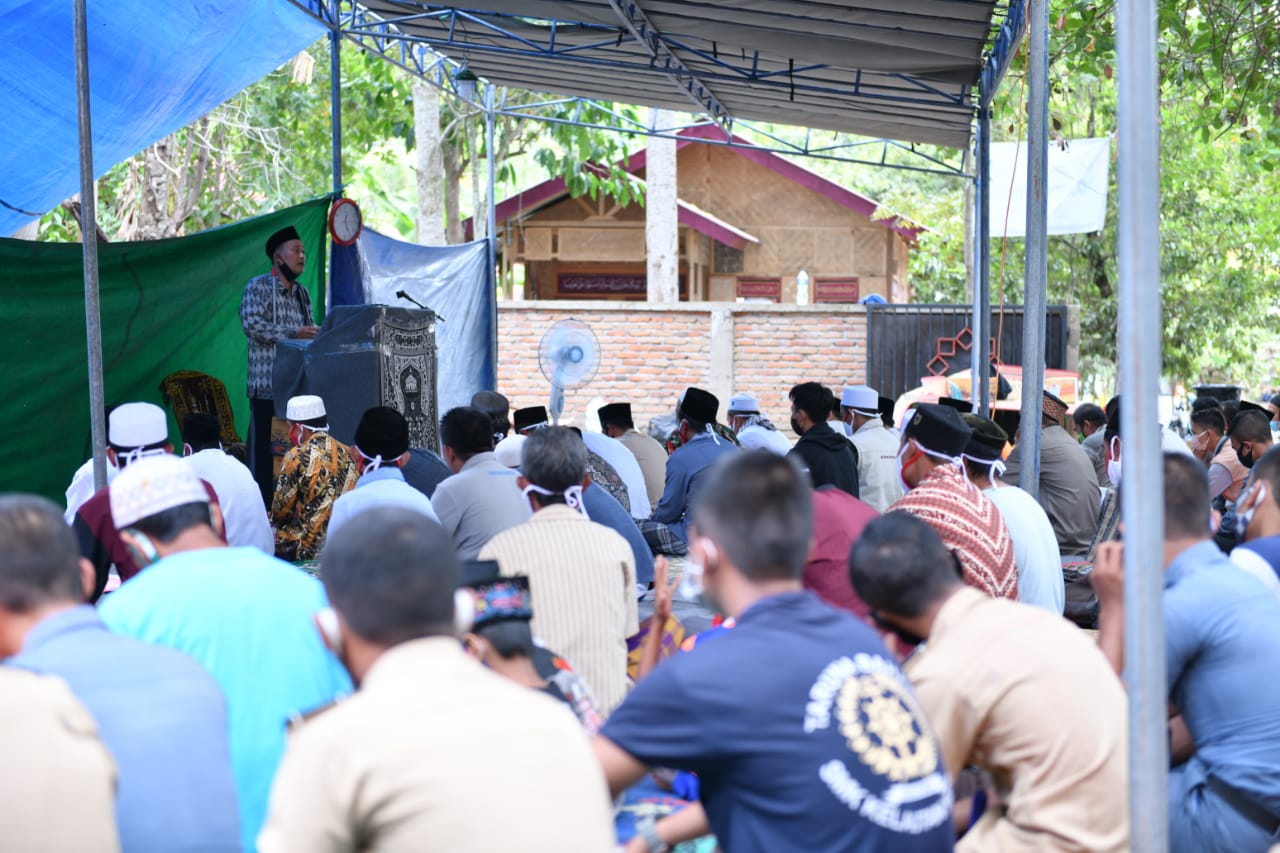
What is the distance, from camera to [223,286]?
8.79 metres

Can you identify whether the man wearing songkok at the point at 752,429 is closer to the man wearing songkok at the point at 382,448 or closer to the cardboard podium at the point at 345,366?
the cardboard podium at the point at 345,366

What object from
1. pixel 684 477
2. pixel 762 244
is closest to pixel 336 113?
pixel 684 477

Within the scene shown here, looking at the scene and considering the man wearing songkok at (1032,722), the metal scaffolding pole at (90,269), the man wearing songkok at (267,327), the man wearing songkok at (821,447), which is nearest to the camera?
the man wearing songkok at (1032,722)

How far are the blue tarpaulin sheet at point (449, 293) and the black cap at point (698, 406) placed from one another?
156 inches

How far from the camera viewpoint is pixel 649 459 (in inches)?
359

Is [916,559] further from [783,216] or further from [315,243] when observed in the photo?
[783,216]

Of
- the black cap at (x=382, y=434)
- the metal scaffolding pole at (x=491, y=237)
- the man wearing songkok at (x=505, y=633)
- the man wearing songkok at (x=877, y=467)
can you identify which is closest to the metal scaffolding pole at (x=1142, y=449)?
the man wearing songkok at (x=505, y=633)

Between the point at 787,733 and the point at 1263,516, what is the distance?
257cm

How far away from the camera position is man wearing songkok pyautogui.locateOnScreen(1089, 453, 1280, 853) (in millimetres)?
3209

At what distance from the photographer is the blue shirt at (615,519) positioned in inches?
234

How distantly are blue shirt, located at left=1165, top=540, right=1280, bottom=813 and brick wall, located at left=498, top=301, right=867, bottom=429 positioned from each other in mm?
15028

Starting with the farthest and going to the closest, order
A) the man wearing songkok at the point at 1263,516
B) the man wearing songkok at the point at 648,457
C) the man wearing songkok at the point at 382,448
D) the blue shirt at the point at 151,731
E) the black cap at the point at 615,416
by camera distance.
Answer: the man wearing songkok at the point at 648,457, the black cap at the point at 615,416, the man wearing songkok at the point at 382,448, the man wearing songkok at the point at 1263,516, the blue shirt at the point at 151,731

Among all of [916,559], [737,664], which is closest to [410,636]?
[737,664]

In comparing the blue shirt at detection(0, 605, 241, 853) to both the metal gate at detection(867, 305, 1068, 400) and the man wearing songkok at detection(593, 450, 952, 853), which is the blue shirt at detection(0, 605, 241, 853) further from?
the metal gate at detection(867, 305, 1068, 400)
